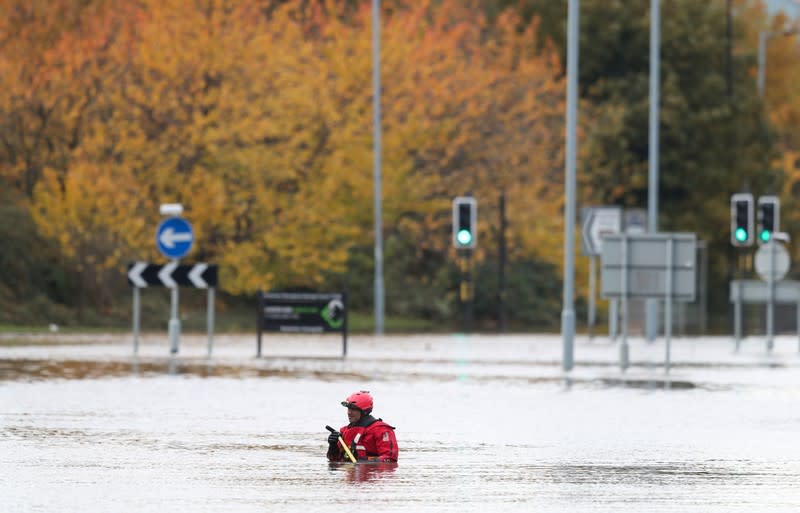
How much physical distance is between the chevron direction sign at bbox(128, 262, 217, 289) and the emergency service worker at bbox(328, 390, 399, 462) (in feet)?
66.2

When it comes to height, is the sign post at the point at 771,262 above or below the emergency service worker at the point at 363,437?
above

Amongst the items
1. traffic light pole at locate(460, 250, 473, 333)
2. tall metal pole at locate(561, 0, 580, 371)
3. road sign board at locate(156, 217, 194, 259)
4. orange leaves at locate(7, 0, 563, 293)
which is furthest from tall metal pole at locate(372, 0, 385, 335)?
tall metal pole at locate(561, 0, 580, 371)

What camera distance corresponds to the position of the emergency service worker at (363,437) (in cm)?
1605

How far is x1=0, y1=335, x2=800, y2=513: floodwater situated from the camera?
13.8m

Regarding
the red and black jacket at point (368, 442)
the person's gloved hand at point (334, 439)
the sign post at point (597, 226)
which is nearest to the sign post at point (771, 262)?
the sign post at point (597, 226)

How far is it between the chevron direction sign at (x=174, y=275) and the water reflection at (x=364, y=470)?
20.5 meters

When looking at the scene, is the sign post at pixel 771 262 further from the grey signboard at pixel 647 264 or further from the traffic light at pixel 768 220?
the grey signboard at pixel 647 264

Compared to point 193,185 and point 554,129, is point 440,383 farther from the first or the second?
point 554,129

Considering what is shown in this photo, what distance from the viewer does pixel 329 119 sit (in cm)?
5628

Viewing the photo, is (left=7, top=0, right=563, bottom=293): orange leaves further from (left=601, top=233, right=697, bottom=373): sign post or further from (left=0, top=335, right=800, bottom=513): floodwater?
(left=601, top=233, right=697, bottom=373): sign post

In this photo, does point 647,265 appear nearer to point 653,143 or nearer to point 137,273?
point 137,273

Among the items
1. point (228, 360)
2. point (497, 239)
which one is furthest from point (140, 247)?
point (228, 360)

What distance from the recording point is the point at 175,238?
36.5m

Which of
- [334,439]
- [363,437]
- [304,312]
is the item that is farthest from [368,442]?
[304,312]
